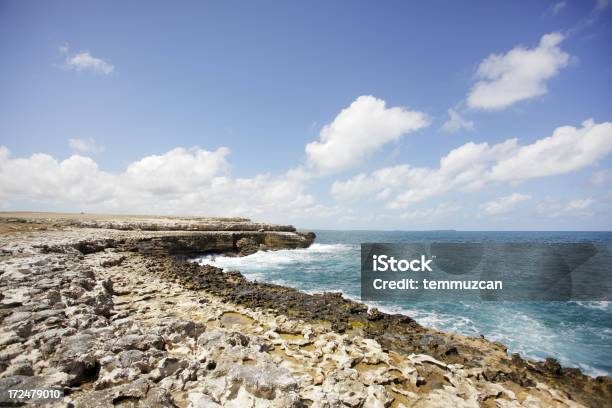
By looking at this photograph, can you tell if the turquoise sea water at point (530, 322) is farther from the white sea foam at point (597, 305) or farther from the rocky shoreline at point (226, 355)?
the rocky shoreline at point (226, 355)

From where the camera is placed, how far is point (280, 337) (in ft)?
29.7

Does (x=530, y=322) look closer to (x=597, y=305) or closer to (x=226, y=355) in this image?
(x=597, y=305)

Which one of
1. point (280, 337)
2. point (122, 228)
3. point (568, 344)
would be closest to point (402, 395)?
point (280, 337)

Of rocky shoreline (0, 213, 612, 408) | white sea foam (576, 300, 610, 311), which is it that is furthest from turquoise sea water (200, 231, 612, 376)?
rocky shoreline (0, 213, 612, 408)

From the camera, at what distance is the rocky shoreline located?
17.2ft

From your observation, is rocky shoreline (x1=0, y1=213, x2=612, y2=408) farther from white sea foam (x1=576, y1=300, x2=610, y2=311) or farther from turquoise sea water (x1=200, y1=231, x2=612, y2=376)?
white sea foam (x1=576, y1=300, x2=610, y2=311)

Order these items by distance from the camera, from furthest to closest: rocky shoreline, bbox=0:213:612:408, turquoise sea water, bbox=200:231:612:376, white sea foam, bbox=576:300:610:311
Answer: white sea foam, bbox=576:300:610:311
turquoise sea water, bbox=200:231:612:376
rocky shoreline, bbox=0:213:612:408

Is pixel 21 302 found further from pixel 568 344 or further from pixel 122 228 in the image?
pixel 122 228

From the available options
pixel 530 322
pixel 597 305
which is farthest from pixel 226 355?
pixel 597 305

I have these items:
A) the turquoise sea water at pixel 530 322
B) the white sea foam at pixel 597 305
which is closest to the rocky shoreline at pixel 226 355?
the turquoise sea water at pixel 530 322

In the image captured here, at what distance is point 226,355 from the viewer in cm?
661

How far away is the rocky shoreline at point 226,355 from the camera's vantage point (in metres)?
5.23

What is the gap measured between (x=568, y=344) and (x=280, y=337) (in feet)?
54.5

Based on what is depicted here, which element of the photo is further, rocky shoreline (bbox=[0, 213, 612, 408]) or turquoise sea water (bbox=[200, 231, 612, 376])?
turquoise sea water (bbox=[200, 231, 612, 376])
